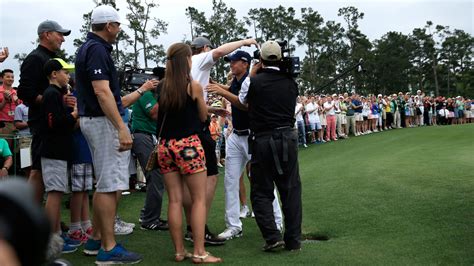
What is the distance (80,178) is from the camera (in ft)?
18.4

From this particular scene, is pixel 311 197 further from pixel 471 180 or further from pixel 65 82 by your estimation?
pixel 65 82

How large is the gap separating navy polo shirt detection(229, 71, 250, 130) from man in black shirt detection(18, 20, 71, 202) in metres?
1.89

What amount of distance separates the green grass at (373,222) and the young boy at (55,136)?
0.69m

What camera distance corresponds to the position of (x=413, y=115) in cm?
3152

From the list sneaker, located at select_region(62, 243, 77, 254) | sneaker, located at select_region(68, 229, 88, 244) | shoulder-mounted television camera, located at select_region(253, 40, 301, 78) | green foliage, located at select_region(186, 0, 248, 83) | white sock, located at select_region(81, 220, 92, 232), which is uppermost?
green foliage, located at select_region(186, 0, 248, 83)

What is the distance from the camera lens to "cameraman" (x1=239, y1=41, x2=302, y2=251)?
5441 millimetres

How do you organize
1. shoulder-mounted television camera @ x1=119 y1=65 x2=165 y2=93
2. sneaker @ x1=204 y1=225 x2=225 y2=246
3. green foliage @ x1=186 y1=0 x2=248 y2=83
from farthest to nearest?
green foliage @ x1=186 y1=0 x2=248 y2=83
shoulder-mounted television camera @ x1=119 y1=65 x2=165 y2=93
sneaker @ x1=204 y1=225 x2=225 y2=246

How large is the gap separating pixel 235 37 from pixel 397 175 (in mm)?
54912

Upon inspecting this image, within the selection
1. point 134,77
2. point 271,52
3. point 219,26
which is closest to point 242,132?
point 271,52

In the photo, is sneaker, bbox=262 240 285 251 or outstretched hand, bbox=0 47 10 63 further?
outstretched hand, bbox=0 47 10 63

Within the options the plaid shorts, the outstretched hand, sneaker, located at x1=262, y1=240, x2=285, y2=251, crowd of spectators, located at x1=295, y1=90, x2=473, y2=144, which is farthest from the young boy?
crowd of spectators, located at x1=295, y1=90, x2=473, y2=144

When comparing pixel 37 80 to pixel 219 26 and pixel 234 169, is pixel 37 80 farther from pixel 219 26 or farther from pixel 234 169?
pixel 219 26

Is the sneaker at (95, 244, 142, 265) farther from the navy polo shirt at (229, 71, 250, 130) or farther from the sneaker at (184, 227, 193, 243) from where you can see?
the navy polo shirt at (229, 71, 250, 130)

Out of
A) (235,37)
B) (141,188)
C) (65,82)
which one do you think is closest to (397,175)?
(141,188)
